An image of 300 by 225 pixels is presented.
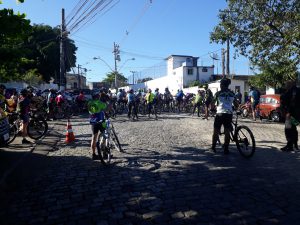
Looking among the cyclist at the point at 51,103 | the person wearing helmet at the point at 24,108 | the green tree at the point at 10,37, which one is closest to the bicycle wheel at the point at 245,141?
the green tree at the point at 10,37

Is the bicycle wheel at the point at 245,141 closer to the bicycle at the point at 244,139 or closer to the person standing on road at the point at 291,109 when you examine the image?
the bicycle at the point at 244,139

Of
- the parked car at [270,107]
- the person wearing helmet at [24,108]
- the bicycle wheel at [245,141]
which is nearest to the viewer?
the bicycle wheel at [245,141]

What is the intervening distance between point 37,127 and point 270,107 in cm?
1290

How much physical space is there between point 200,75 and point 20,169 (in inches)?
1909

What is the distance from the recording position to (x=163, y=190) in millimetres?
5629

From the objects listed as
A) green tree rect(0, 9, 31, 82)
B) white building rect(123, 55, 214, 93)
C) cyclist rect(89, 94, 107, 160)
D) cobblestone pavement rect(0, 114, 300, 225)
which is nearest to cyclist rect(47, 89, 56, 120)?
cobblestone pavement rect(0, 114, 300, 225)

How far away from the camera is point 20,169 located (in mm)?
7645

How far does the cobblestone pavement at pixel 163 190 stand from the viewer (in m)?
4.59

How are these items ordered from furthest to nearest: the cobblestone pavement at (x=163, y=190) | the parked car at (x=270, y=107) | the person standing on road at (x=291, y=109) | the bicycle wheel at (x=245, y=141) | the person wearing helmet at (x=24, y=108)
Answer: the parked car at (x=270, y=107)
the person wearing helmet at (x=24, y=108)
the person standing on road at (x=291, y=109)
the bicycle wheel at (x=245, y=141)
the cobblestone pavement at (x=163, y=190)

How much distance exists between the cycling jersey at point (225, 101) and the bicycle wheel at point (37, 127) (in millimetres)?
6563

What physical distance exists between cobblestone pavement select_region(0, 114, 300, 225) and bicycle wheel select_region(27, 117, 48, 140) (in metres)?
2.98

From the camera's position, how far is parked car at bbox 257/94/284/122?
18183mm

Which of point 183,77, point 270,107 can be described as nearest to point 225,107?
point 270,107

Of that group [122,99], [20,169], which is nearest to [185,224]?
[20,169]
